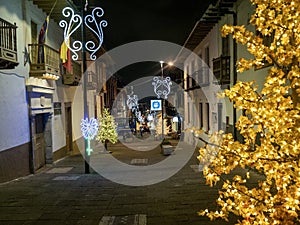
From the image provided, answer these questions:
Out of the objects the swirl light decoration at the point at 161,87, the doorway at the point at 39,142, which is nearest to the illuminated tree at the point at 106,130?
the doorway at the point at 39,142

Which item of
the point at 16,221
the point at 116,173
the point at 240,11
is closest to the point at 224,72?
the point at 240,11

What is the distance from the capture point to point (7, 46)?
956 centimetres

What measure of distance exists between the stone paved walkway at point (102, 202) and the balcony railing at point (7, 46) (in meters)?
3.63

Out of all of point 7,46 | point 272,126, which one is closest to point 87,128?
point 7,46

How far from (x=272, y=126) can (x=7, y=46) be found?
8424 mm

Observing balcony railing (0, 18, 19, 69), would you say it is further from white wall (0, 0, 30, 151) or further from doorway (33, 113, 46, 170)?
doorway (33, 113, 46, 170)

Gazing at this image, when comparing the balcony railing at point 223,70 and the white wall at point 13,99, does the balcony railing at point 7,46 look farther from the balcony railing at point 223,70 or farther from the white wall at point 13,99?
the balcony railing at point 223,70

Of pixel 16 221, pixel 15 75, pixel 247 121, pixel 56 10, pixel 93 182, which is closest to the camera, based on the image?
pixel 247 121

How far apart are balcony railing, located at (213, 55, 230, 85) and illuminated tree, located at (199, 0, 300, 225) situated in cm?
1122

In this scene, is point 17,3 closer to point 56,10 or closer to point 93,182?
point 56,10

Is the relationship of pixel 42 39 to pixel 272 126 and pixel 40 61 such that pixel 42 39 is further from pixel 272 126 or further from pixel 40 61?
pixel 272 126

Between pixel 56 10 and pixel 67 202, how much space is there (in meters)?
10.8

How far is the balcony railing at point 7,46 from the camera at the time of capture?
29.8ft

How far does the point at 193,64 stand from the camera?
2558cm
